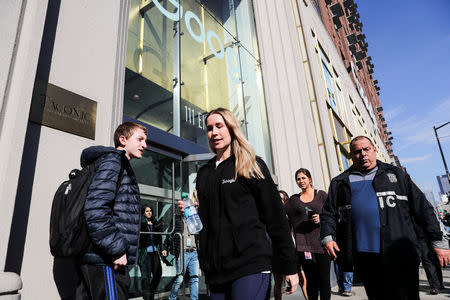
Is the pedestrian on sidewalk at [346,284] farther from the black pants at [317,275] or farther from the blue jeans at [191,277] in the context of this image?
the blue jeans at [191,277]

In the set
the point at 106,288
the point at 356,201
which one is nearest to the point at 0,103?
the point at 106,288

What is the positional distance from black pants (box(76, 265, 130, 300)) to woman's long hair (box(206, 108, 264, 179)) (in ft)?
3.52

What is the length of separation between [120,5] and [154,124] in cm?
194

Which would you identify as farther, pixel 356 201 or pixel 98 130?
pixel 98 130

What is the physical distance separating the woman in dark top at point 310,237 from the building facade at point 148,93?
210 centimetres

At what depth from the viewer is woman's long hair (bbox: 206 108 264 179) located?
5.97 ft

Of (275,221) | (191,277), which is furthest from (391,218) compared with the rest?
(191,277)

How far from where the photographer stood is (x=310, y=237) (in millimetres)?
4102

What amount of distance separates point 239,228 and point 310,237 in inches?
110

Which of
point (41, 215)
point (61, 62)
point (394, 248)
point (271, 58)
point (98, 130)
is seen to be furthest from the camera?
point (271, 58)

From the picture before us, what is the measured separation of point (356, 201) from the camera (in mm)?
2928

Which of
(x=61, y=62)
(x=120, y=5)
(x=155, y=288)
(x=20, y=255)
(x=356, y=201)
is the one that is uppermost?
(x=120, y=5)

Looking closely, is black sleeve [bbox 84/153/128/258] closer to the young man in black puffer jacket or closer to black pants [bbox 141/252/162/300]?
the young man in black puffer jacket

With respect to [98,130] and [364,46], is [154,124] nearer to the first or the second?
[98,130]
